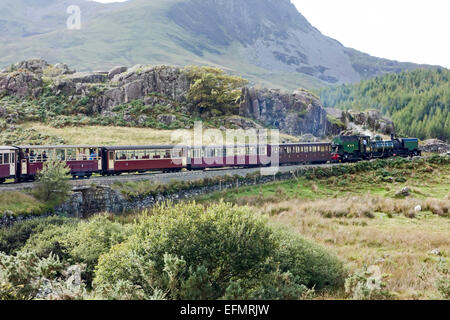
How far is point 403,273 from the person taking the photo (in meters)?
16.5

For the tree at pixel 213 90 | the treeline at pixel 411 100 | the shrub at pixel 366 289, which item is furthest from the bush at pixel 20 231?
the treeline at pixel 411 100

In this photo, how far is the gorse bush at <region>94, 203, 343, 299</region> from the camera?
40.6 feet

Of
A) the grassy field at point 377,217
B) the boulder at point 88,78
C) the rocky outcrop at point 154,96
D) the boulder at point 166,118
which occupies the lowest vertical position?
the grassy field at point 377,217

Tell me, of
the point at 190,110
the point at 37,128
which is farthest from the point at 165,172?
the point at 190,110

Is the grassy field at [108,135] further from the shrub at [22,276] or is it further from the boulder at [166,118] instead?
the shrub at [22,276]

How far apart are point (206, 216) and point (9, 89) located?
69258 mm

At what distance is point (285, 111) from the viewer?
8244 cm

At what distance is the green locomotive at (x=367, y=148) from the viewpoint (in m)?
49.7

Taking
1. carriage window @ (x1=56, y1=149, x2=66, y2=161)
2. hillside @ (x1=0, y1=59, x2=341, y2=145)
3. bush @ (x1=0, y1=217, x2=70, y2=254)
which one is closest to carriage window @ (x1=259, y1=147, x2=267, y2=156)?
hillside @ (x1=0, y1=59, x2=341, y2=145)

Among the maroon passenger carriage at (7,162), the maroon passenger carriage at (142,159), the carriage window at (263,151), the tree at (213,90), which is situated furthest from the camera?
the tree at (213,90)

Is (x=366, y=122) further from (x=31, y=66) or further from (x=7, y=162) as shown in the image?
(x=7, y=162)

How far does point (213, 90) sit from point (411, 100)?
360ft

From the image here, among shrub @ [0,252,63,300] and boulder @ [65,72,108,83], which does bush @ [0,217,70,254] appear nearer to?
shrub @ [0,252,63,300]

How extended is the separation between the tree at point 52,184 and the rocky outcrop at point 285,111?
2058 inches
